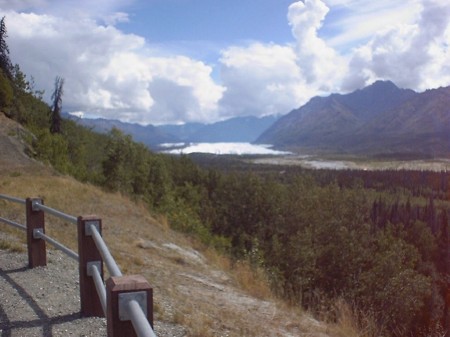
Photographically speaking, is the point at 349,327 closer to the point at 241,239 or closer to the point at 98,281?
the point at 98,281

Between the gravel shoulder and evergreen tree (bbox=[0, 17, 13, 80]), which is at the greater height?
evergreen tree (bbox=[0, 17, 13, 80])

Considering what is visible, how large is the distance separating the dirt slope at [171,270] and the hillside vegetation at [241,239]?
0.04 metres

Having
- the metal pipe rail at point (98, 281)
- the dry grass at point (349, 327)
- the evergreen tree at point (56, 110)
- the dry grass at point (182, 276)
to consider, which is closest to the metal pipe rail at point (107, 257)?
the metal pipe rail at point (98, 281)

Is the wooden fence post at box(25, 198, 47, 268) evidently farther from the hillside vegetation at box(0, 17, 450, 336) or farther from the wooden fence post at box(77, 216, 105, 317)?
the wooden fence post at box(77, 216, 105, 317)

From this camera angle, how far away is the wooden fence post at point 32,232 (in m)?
7.02

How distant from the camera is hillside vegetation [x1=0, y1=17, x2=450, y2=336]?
8453 millimetres

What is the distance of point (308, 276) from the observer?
101 ft

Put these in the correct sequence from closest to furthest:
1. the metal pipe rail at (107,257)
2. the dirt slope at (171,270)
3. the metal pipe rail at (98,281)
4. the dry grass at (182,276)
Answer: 1. the metal pipe rail at (107,257)
2. the metal pipe rail at (98,281)
3. the dirt slope at (171,270)
4. the dry grass at (182,276)

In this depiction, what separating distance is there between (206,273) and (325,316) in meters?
4.06

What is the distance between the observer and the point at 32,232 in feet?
23.2

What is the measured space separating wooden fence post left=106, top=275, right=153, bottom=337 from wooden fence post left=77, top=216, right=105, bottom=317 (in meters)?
2.29

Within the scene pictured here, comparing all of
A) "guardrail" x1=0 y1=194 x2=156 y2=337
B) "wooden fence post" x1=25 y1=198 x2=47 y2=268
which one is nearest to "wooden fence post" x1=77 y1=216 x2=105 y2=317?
"guardrail" x1=0 y1=194 x2=156 y2=337

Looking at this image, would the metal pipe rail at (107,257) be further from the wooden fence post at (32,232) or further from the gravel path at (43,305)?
the wooden fence post at (32,232)

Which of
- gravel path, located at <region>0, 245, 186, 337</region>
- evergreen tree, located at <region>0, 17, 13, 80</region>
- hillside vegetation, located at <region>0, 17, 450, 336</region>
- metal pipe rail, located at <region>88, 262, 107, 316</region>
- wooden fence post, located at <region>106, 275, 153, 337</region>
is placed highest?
evergreen tree, located at <region>0, 17, 13, 80</region>
